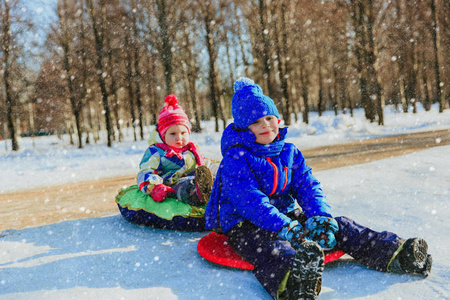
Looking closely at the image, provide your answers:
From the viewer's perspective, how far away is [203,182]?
3.53 m

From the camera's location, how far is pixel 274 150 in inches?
109

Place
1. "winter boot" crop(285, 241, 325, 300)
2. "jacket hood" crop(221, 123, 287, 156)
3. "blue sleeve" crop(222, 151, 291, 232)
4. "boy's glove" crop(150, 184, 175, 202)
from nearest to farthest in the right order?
1. "winter boot" crop(285, 241, 325, 300)
2. "blue sleeve" crop(222, 151, 291, 232)
3. "jacket hood" crop(221, 123, 287, 156)
4. "boy's glove" crop(150, 184, 175, 202)

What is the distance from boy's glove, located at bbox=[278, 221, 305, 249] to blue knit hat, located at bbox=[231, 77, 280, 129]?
0.84 metres

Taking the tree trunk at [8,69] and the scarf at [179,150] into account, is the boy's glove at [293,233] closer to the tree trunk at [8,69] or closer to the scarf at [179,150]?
the scarf at [179,150]

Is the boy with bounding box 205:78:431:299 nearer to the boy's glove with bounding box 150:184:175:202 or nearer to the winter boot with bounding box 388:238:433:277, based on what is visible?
the winter boot with bounding box 388:238:433:277

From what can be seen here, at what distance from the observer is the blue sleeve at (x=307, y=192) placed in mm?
2588

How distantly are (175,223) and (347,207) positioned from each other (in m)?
1.77

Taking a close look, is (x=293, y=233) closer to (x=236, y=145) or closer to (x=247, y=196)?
(x=247, y=196)

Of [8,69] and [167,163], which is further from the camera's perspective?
[8,69]

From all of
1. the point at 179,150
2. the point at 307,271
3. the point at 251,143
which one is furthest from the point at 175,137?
the point at 307,271

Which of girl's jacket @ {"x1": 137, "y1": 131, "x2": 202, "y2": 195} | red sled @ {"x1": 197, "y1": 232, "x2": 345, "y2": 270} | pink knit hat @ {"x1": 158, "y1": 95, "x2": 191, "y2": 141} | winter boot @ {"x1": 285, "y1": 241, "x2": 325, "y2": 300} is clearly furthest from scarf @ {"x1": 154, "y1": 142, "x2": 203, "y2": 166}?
winter boot @ {"x1": 285, "y1": 241, "x2": 325, "y2": 300}

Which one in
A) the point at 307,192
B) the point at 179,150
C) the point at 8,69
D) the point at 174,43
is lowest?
the point at 307,192

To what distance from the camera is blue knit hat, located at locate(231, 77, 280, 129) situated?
9.10ft

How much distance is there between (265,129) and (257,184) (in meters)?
0.40
